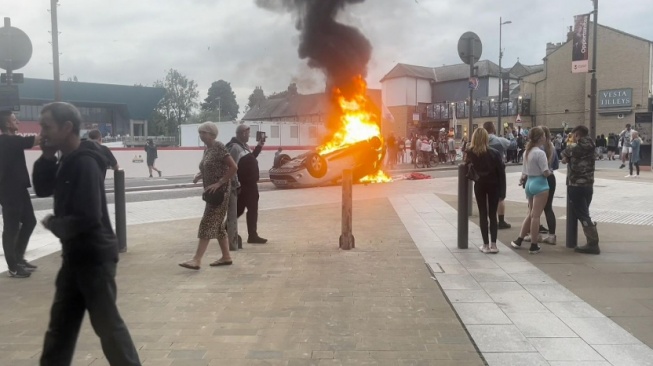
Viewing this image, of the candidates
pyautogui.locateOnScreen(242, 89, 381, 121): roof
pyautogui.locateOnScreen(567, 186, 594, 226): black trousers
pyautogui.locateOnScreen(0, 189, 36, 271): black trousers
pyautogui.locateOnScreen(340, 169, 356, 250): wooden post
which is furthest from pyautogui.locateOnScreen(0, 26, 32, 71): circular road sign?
pyautogui.locateOnScreen(242, 89, 381, 121): roof

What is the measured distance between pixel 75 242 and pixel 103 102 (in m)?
55.0

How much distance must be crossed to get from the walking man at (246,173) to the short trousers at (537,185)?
11.9 feet

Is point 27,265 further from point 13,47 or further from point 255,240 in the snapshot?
point 13,47

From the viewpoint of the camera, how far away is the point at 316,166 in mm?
16422

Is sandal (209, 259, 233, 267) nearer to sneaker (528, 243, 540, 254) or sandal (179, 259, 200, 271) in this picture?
sandal (179, 259, 200, 271)

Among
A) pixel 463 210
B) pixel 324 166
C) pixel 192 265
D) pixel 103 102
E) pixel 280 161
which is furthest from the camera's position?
pixel 103 102

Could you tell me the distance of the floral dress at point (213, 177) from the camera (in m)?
5.77

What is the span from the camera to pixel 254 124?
1405 inches

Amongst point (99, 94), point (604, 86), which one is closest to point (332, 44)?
point (604, 86)

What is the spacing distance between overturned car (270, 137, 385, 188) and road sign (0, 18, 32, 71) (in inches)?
319

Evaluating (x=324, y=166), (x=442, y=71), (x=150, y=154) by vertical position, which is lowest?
(x=324, y=166)

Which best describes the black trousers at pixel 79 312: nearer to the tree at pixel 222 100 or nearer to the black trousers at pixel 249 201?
→ the black trousers at pixel 249 201

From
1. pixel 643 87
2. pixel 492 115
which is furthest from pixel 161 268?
pixel 492 115

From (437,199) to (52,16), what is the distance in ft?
37.0
